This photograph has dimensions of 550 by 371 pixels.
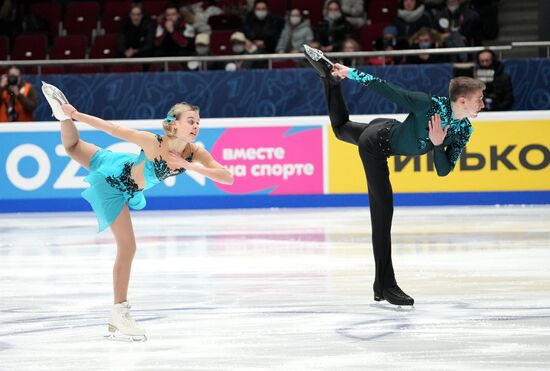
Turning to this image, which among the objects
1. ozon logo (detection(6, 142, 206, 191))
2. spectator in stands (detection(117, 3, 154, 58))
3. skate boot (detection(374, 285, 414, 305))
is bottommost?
ozon logo (detection(6, 142, 206, 191))

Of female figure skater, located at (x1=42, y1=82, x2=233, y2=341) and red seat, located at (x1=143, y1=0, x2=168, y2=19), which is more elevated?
red seat, located at (x1=143, y1=0, x2=168, y2=19)

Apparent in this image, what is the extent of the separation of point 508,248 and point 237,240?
236 cm

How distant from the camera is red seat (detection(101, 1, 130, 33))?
1452 cm

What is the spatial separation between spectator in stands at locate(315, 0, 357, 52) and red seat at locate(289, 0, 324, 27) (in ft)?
2.02

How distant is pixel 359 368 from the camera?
4.15 metres

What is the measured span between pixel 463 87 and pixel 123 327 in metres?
2.18

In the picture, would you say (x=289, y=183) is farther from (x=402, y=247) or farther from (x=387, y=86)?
(x=387, y=86)

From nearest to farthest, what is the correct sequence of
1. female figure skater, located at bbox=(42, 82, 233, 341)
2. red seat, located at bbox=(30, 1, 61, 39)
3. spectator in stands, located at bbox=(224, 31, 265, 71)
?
female figure skater, located at bbox=(42, 82, 233, 341)
spectator in stands, located at bbox=(224, 31, 265, 71)
red seat, located at bbox=(30, 1, 61, 39)

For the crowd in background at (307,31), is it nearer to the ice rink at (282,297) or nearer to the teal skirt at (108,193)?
the ice rink at (282,297)

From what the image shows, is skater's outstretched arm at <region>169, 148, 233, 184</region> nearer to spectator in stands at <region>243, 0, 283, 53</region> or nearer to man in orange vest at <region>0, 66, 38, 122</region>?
man in orange vest at <region>0, 66, 38, 122</region>

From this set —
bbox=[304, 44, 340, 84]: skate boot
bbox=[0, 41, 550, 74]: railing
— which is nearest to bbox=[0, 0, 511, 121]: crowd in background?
bbox=[0, 41, 550, 74]: railing

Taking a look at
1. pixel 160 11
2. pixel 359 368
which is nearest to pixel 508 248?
pixel 359 368

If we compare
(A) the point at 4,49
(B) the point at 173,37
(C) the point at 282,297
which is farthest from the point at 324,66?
(A) the point at 4,49

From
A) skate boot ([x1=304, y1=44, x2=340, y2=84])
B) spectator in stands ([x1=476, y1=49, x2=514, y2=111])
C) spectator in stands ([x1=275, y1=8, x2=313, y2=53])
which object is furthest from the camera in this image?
spectator in stands ([x1=275, y1=8, x2=313, y2=53])
